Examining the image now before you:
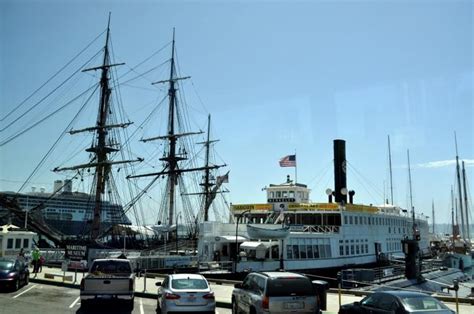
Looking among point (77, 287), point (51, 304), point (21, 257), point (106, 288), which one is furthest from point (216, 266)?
point (106, 288)

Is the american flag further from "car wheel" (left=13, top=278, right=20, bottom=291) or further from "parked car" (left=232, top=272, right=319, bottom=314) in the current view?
"parked car" (left=232, top=272, right=319, bottom=314)

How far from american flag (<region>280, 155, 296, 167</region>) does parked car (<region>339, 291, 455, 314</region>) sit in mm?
34373

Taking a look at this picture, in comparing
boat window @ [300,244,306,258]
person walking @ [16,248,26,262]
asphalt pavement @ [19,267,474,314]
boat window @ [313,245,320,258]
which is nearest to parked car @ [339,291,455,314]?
asphalt pavement @ [19,267,474,314]

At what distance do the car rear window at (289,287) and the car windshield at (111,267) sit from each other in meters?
6.79

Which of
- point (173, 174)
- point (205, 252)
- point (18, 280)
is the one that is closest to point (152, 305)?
point (18, 280)

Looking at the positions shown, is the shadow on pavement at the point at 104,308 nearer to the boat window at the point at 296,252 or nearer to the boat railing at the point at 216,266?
the boat railing at the point at 216,266

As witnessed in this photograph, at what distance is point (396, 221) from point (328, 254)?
1988cm

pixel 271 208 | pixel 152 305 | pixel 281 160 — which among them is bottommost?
pixel 152 305

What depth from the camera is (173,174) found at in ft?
209

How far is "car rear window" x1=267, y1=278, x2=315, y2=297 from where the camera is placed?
11.6 m

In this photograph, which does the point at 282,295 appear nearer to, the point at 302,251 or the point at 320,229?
the point at 302,251

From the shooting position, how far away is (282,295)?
11.5m

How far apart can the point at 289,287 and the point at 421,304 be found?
3183 mm

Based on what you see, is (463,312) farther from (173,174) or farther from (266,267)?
(173,174)
